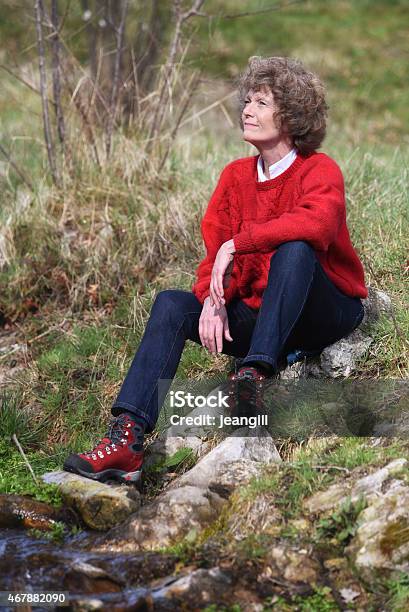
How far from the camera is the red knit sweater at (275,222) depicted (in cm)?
346

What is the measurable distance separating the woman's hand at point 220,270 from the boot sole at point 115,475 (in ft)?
2.47

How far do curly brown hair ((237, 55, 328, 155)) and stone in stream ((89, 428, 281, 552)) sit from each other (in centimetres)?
126

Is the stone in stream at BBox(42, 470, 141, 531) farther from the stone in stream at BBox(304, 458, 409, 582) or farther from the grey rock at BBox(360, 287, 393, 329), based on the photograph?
the grey rock at BBox(360, 287, 393, 329)

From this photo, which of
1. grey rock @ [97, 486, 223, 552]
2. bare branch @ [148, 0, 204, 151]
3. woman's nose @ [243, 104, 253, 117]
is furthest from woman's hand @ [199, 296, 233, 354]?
bare branch @ [148, 0, 204, 151]

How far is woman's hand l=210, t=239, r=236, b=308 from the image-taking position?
358 centimetres

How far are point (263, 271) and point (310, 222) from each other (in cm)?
37

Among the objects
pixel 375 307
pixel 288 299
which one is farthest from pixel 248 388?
pixel 375 307

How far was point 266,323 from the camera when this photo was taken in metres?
3.39

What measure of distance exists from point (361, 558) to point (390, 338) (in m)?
1.35

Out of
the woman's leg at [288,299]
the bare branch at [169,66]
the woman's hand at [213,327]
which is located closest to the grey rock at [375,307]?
the woman's leg at [288,299]

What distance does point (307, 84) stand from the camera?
12.4 feet

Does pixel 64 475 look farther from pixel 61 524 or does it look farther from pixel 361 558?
pixel 361 558

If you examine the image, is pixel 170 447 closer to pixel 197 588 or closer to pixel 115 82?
pixel 197 588

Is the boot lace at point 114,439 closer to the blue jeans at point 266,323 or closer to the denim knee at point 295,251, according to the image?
the blue jeans at point 266,323
